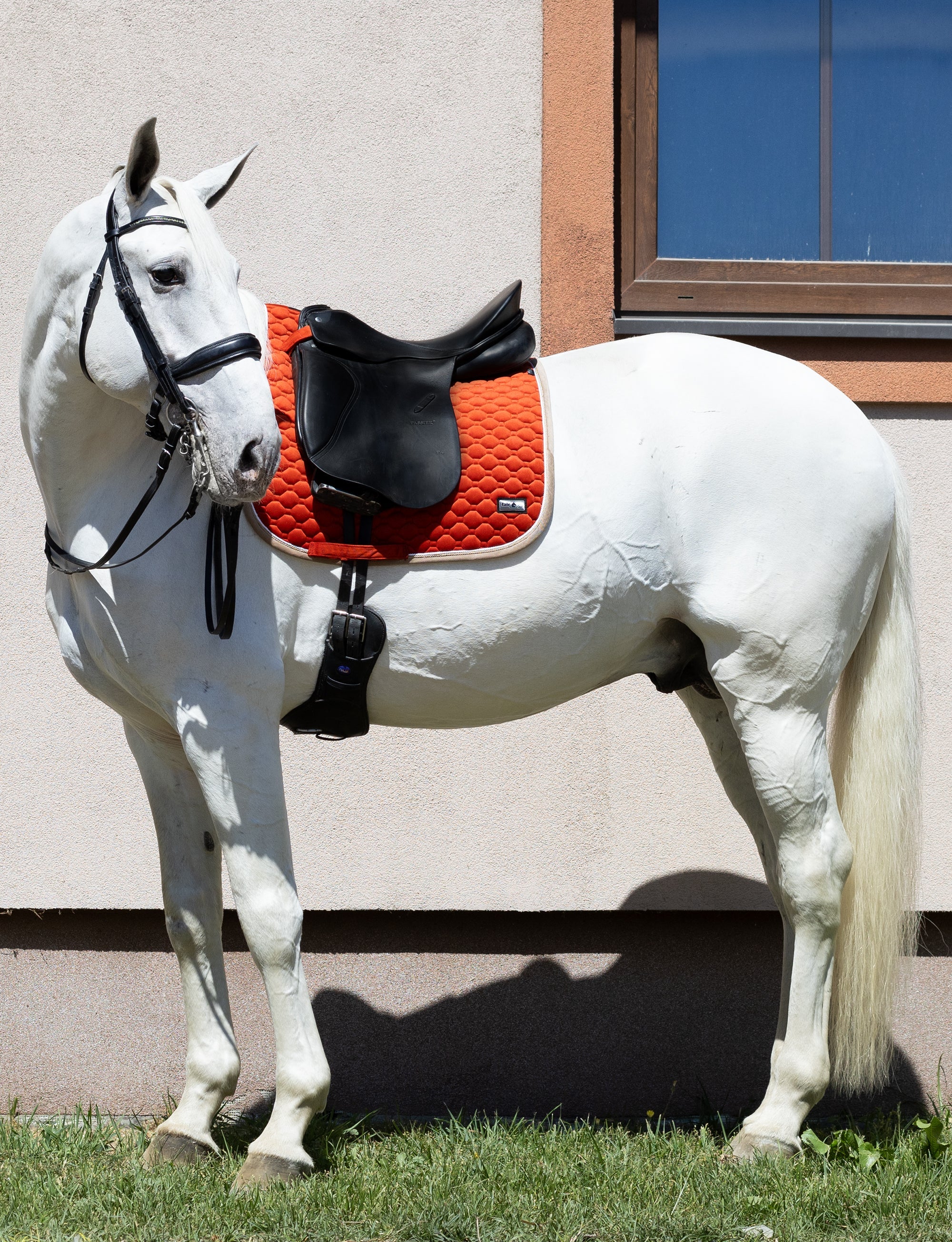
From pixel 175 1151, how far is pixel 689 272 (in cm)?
301

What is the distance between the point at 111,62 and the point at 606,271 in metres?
1.70

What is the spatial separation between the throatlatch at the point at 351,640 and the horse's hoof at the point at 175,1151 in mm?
1112

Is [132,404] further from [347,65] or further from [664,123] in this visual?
[664,123]

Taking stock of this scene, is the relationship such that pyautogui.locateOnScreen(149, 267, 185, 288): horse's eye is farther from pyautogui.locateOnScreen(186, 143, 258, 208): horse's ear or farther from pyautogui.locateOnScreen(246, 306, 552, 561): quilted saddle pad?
pyautogui.locateOnScreen(246, 306, 552, 561): quilted saddle pad

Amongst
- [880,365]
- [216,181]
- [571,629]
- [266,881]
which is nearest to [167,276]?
[216,181]

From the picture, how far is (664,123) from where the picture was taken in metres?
4.01

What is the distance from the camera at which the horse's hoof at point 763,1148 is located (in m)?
2.71

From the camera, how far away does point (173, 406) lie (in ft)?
7.31

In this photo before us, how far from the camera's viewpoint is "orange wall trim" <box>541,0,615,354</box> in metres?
3.65

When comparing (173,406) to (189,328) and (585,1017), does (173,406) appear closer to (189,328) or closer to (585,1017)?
(189,328)

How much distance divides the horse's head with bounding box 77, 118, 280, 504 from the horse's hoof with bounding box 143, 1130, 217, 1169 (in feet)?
5.15

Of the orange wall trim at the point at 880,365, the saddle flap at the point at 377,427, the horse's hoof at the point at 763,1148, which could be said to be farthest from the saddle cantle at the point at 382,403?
Result: the horse's hoof at the point at 763,1148

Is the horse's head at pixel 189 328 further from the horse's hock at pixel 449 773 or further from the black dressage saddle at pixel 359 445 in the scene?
the horse's hock at pixel 449 773

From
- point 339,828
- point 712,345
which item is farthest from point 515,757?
point 712,345
